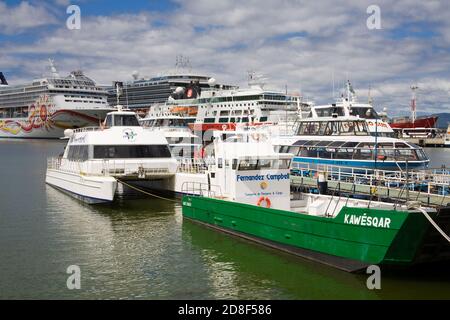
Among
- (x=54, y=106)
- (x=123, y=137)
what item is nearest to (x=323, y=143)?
(x=123, y=137)

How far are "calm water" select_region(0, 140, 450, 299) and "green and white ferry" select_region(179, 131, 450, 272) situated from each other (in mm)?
550

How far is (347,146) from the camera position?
31.2 m

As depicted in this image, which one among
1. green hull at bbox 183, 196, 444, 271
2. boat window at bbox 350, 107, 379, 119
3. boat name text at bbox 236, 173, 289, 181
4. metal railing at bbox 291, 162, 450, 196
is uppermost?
boat window at bbox 350, 107, 379, 119

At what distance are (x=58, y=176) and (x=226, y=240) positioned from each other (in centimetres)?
1871

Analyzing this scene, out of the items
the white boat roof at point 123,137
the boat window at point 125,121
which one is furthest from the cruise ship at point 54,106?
the white boat roof at point 123,137

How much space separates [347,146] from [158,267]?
19.8m

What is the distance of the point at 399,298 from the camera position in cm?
1239

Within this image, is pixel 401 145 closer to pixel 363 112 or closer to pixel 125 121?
pixel 363 112

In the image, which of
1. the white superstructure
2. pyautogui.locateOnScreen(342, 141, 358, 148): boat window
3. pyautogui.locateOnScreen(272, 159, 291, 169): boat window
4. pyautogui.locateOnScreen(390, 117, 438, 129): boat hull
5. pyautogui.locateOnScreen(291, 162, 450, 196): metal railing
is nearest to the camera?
pyautogui.locateOnScreen(291, 162, 450, 196): metal railing

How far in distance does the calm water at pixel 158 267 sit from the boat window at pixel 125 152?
5.01m

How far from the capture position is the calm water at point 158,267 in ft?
41.9

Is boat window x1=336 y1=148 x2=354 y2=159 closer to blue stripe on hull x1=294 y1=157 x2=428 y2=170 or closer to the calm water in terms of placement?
blue stripe on hull x1=294 y1=157 x2=428 y2=170

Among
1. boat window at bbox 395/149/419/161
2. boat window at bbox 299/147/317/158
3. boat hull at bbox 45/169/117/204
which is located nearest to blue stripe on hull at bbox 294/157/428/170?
boat window at bbox 395/149/419/161

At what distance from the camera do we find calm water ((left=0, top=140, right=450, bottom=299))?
41.9 ft
